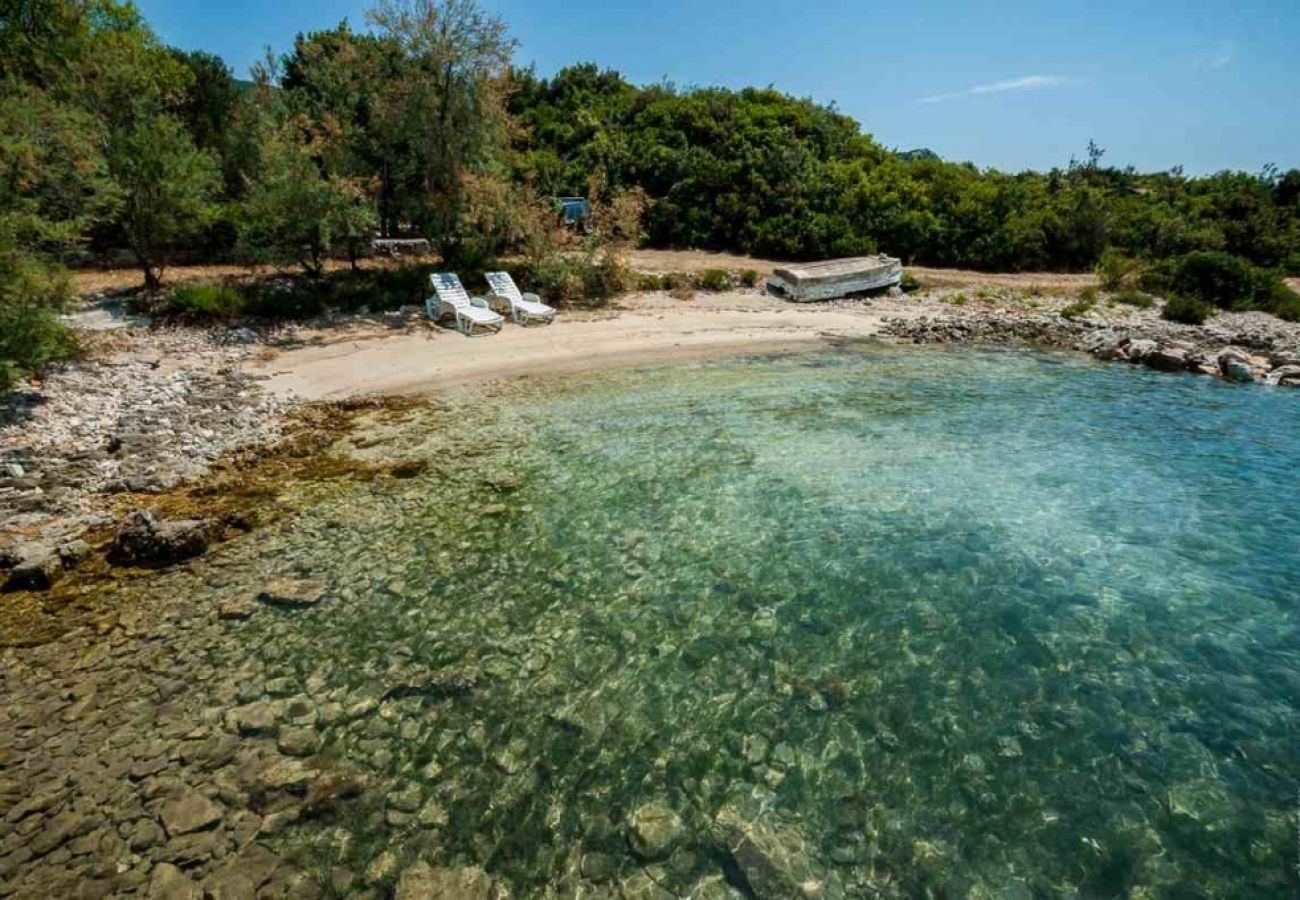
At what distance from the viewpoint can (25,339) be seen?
1134cm

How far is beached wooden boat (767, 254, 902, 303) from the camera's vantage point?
2383 centimetres

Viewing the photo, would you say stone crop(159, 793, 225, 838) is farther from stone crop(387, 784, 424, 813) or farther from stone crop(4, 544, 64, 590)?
stone crop(4, 544, 64, 590)

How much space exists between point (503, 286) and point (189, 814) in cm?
1762

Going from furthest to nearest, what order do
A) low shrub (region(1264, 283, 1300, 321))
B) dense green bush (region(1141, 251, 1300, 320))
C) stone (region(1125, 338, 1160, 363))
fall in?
dense green bush (region(1141, 251, 1300, 320)), low shrub (region(1264, 283, 1300, 321)), stone (region(1125, 338, 1160, 363))

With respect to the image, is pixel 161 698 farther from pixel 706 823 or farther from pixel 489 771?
pixel 706 823

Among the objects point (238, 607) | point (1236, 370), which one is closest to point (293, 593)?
point (238, 607)

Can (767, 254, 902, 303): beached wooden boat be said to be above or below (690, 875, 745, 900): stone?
above

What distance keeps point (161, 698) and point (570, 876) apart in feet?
14.0

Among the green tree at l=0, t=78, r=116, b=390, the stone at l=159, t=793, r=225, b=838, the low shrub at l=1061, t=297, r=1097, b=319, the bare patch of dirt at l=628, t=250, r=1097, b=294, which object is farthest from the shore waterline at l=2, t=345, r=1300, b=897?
the bare patch of dirt at l=628, t=250, r=1097, b=294

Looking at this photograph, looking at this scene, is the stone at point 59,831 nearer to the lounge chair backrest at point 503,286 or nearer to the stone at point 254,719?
the stone at point 254,719

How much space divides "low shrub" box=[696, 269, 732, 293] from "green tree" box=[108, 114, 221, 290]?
16.0m

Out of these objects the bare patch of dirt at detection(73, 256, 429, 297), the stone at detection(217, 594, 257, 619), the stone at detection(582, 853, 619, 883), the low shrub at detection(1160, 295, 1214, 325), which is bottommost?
the stone at detection(582, 853, 619, 883)

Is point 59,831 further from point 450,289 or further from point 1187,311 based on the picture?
point 1187,311

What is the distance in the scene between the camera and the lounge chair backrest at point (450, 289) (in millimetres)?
18812
